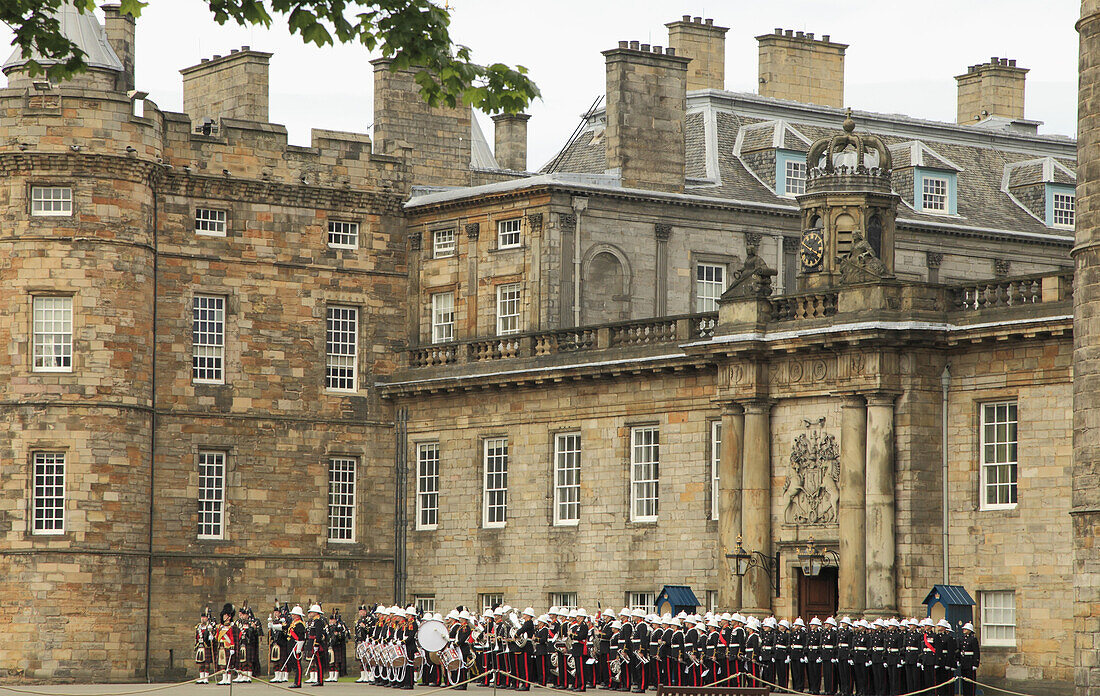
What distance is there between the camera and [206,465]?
4956 cm

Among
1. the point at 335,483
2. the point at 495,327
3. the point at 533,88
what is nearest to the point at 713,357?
the point at 495,327

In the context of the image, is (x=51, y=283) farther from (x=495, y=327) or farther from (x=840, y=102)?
(x=840, y=102)

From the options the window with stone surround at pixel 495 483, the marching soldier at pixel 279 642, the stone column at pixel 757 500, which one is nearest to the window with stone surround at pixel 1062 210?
the window with stone surround at pixel 495 483

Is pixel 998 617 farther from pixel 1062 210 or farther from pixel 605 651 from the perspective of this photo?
pixel 1062 210

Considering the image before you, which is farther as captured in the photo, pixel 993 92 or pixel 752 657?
pixel 993 92

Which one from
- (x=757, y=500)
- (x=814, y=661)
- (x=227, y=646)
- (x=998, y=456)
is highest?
(x=998, y=456)

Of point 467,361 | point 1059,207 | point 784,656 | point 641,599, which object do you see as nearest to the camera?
point 784,656

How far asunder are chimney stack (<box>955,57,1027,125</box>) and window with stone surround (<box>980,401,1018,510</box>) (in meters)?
27.2

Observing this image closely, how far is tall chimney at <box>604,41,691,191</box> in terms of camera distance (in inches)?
1967

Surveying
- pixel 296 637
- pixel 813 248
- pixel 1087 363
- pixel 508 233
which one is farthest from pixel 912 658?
pixel 508 233

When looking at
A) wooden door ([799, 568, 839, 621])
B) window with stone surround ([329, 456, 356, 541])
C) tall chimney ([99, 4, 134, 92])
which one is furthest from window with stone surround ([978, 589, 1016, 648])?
tall chimney ([99, 4, 134, 92])

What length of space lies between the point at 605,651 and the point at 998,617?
24.1 feet

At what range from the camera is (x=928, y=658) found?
34.5 m

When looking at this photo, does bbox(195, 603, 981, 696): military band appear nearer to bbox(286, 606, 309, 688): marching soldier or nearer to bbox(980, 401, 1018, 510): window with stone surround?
bbox(286, 606, 309, 688): marching soldier
